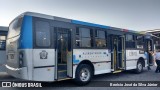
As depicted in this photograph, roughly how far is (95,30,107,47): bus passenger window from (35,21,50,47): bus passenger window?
2.89 m

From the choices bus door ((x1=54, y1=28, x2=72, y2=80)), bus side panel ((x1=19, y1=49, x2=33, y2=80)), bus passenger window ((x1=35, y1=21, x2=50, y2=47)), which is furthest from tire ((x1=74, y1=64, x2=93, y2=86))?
bus side panel ((x1=19, y1=49, x2=33, y2=80))

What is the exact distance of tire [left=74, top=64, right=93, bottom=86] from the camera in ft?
26.8

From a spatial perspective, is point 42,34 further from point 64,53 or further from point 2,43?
point 2,43

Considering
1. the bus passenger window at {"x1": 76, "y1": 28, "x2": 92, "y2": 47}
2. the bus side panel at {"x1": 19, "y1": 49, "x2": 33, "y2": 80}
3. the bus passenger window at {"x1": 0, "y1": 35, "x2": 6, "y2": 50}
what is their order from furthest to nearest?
the bus passenger window at {"x1": 0, "y1": 35, "x2": 6, "y2": 50}, the bus passenger window at {"x1": 76, "y1": 28, "x2": 92, "y2": 47}, the bus side panel at {"x1": 19, "y1": 49, "x2": 33, "y2": 80}

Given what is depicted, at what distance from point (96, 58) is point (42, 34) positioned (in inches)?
125

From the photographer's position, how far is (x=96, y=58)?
9.16 meters

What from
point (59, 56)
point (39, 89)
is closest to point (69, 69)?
point (59, 56)

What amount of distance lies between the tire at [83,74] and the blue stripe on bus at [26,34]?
2554 millimetres

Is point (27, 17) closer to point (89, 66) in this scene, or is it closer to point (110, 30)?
point (89, 66)

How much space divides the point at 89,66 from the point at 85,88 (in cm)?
122

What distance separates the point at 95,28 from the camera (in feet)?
30.4

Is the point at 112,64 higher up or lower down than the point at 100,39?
lower down

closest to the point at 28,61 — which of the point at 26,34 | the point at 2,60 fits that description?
the point at 26,34

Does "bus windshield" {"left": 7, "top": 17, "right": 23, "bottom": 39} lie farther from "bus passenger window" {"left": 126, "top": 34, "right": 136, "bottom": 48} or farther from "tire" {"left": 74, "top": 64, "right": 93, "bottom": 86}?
"bus passenger window" {"left": 126, "top": 34, "right": 136, "bottom": 48}
